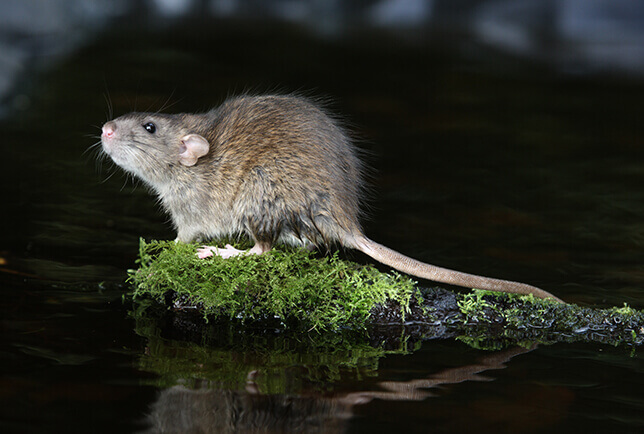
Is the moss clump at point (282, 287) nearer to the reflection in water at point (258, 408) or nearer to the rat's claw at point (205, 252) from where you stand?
the rat's claw at point (205, 252)

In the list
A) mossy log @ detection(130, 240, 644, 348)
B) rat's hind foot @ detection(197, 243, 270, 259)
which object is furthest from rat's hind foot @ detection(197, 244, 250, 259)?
mossy log @ detection(130, 240, 644, 348)

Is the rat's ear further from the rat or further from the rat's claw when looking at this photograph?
the rat's claw

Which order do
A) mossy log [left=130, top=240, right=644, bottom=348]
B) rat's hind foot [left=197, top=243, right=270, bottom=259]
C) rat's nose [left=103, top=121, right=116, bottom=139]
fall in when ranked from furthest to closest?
rat's nose [left=103, top=121, right=116, bottom=139]
rat's hind foot [left=197, top=243, right=270, bottom=259]
mossy log [left=130, top=240, right=644, bottom=348]

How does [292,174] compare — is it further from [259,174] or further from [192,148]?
[192,148]

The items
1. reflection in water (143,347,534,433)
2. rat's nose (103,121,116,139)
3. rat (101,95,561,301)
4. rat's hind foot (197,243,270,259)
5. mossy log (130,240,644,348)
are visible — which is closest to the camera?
reflection in water (143,347,534,433)

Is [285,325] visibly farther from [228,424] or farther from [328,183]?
[228,424]

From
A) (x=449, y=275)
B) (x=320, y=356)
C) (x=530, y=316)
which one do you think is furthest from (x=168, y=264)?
(x=530, y=316)

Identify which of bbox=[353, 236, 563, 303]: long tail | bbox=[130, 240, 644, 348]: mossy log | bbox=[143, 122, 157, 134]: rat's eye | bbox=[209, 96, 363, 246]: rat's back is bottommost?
bbox=[130, 240, 644, 348]: mossy log

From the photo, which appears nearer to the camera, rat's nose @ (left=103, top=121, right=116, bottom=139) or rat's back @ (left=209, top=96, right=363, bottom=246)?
rat's back @ (left=209, top=96, right=363, bottom=246)
